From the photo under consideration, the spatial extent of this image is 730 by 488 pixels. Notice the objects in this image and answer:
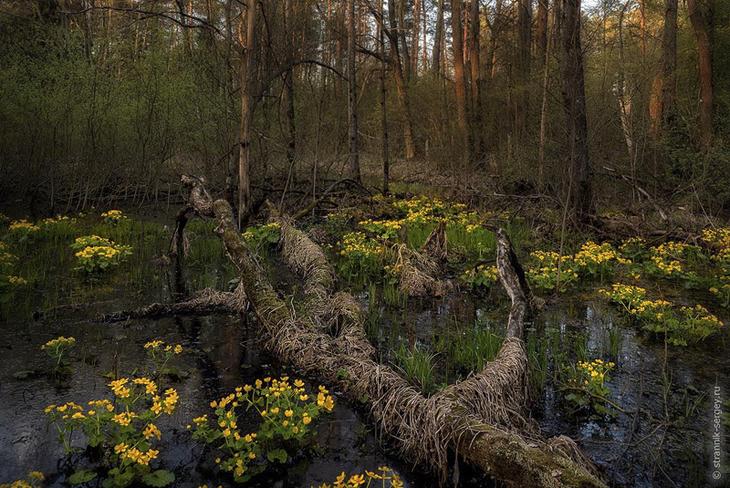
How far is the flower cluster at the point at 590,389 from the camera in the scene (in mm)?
4078

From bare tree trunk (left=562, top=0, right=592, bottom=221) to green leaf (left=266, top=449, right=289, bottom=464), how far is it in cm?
688

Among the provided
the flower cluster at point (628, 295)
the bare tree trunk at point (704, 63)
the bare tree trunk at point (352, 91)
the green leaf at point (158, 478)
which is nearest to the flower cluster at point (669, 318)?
the flower cluster at point (628, 295)

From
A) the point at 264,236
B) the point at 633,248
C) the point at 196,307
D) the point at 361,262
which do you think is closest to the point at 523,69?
the point at 633,248

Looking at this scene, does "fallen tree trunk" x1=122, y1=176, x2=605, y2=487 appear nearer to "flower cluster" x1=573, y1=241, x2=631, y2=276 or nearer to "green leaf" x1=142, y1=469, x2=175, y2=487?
"green leaf" x1=142, y1=469, x2=175, y2=487

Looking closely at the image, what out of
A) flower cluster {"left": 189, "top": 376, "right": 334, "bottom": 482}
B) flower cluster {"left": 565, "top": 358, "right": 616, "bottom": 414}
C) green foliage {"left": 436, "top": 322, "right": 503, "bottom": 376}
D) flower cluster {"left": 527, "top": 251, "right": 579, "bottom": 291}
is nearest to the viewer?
flower cluster {"left": 189, "top": 376, "right": 334, "bottom": 482}

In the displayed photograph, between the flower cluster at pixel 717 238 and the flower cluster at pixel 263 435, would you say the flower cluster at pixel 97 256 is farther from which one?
the flower cluster at pixel 717 238

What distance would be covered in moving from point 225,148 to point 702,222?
10678 millimetres

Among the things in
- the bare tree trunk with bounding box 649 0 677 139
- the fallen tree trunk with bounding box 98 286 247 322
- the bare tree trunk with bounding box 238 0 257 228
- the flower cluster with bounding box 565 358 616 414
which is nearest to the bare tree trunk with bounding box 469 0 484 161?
the bare tree trunk with bounding box 649 0 677 139

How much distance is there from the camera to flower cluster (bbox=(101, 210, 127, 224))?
10.6 m

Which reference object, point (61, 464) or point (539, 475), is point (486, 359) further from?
point (61, 464)

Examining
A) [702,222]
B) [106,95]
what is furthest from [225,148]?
[702,222]

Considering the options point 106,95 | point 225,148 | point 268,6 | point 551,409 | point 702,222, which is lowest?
point 551,409

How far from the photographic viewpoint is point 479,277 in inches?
296

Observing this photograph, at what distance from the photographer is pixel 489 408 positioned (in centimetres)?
350
